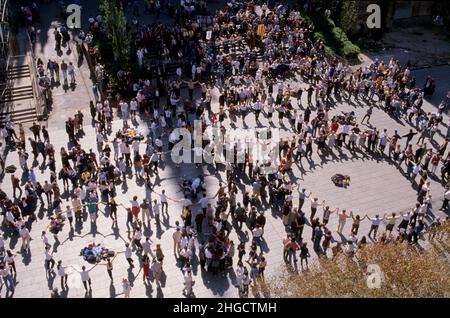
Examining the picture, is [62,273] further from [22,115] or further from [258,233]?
Result: [22,115]

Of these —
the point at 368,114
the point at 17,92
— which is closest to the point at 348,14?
the point at 368,114

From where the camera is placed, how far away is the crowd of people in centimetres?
2172

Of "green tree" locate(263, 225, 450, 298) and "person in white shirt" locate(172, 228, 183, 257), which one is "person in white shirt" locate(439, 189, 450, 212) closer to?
"green tree" locate(263, 225, 450, 298)

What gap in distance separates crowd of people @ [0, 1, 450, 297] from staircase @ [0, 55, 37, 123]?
1.57m

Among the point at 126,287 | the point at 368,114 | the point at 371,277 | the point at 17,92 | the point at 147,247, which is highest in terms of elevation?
the point at 17,92

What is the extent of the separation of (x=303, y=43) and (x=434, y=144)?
12.2 meters

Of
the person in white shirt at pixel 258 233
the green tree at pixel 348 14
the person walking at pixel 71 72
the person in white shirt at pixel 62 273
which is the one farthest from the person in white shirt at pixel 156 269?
the green tree at pixel 348 14

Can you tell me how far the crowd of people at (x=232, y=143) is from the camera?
21.7 m

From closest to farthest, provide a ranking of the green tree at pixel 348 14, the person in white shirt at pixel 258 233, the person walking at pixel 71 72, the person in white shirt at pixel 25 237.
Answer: the person in white shirt at pixel 25 237
the person in white shirt at pixel 258 233
the person walking at pixel 71 72
the green tree at pixel 348 14

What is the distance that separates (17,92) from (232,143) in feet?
45.5

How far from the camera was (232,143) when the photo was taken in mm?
28188

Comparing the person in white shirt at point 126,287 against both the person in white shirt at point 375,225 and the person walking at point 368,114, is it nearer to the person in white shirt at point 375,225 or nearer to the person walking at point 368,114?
the person in white shirt at point 375,225

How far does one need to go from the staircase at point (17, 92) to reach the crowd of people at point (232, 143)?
1.57 metres
